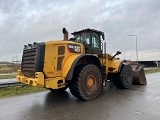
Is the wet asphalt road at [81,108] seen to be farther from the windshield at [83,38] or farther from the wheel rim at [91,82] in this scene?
the windshield at [83,38]

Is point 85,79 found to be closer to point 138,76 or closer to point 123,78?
point 123,78

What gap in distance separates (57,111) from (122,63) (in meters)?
5.26

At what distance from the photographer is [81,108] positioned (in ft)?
22.7

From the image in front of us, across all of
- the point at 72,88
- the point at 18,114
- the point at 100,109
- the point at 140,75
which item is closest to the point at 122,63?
the point at 140,75

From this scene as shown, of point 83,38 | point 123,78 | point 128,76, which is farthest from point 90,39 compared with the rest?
point 128,76

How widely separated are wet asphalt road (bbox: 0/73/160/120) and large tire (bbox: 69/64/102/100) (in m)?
0.28

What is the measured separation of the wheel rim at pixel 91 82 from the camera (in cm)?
821

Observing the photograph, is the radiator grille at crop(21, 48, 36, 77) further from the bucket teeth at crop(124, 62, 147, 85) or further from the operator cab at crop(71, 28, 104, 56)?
the bucket teeth at crop(124, 62, 147, 85)

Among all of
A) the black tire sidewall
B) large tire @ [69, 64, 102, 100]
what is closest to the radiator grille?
large tire @ [69, 64, 102, 100]

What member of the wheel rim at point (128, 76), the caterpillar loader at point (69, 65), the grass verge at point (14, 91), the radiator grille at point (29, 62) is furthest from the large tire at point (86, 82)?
the grass verge at point (14, 91)

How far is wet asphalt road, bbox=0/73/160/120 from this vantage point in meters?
6.01

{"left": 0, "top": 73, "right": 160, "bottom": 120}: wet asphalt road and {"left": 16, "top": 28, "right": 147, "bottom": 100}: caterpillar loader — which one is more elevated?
{"left": 16, "top": 28, "right": 147, "bottom": 100}: caterpillar loader

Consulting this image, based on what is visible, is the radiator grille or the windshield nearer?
the radiator grille

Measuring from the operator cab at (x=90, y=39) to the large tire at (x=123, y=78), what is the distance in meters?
1.74
